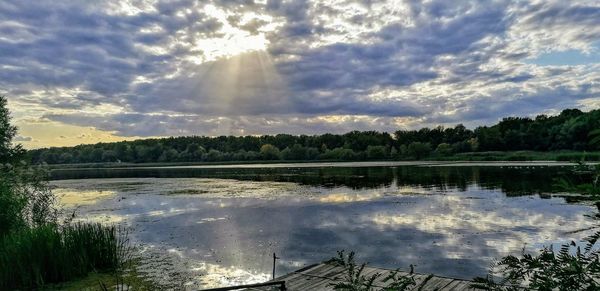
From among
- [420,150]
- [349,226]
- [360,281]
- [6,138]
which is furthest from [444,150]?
[360,281]

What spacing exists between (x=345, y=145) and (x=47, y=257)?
12988 centimetres

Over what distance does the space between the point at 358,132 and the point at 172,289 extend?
154206 millimetres

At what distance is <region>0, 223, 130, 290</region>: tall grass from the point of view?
11.8 meters

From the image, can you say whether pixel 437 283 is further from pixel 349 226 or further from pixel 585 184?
pixel 349 226

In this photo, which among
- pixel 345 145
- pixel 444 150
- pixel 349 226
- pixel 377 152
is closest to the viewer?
pixel 349 226

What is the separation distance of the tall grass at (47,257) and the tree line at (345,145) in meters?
96.4

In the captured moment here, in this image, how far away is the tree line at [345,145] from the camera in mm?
105625

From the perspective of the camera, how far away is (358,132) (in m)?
163

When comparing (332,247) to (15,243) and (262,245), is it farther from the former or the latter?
(15,243)

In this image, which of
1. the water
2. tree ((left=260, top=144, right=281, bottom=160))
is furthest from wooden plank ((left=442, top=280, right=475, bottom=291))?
tree ((left=260, top=144, right=281, bottom=160))

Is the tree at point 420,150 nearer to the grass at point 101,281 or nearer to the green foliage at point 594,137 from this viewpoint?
the grass at point 101,281

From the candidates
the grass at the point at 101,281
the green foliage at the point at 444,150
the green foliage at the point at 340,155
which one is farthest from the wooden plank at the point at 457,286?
the green foliage at the point at 340,155

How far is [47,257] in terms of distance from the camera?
12438 mm

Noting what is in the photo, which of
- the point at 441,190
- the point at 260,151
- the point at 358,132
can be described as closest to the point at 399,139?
the point at 358,132
